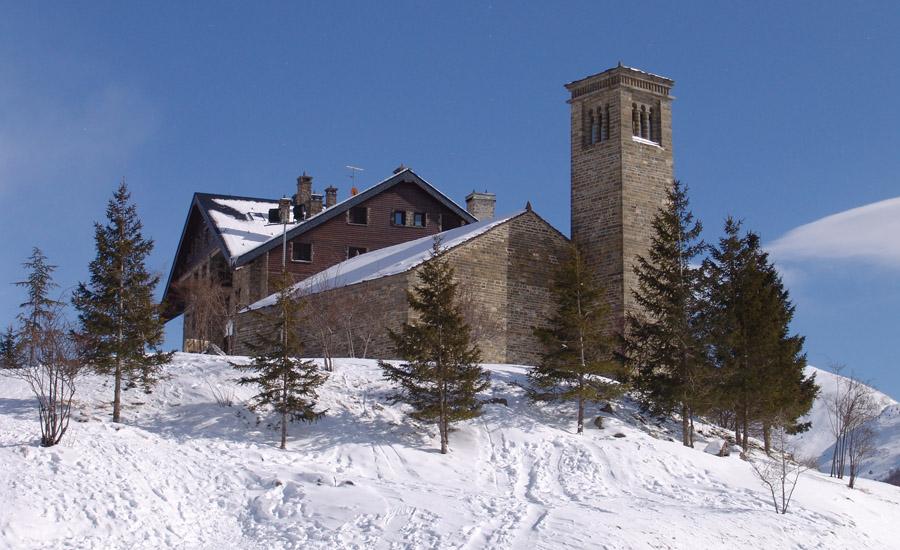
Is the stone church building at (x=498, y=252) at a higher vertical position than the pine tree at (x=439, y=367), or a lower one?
higher

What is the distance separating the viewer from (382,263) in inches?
1582

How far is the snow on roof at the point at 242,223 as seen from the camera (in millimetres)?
47719

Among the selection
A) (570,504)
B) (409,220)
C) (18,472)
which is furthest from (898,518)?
(409,220)

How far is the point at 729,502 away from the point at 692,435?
5613mm

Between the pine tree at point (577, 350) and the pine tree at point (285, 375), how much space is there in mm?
6125

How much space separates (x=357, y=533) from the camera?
19.8 meters

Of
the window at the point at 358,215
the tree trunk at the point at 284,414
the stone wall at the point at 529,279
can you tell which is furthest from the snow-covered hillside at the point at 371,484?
the window at the point at 358,215

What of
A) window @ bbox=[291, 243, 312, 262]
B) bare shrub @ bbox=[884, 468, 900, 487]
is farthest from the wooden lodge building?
bare shrub @ bbox=[884, 468, 900, 487]

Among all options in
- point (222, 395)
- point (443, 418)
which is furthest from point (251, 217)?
point (443, 418)

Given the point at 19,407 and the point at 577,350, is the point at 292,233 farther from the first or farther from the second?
the point at 19,407

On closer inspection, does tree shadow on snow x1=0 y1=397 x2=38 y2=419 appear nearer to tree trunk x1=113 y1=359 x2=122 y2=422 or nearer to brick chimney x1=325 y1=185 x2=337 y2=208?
tree trunk x1=113 y1=359 x2=122 y2=422

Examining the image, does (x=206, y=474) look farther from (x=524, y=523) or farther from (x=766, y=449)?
(x=766, y=449)

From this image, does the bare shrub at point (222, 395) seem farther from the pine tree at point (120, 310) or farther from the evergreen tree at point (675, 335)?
the evergreen tree at point (675, 335)

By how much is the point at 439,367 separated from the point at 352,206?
2275 centimetres
